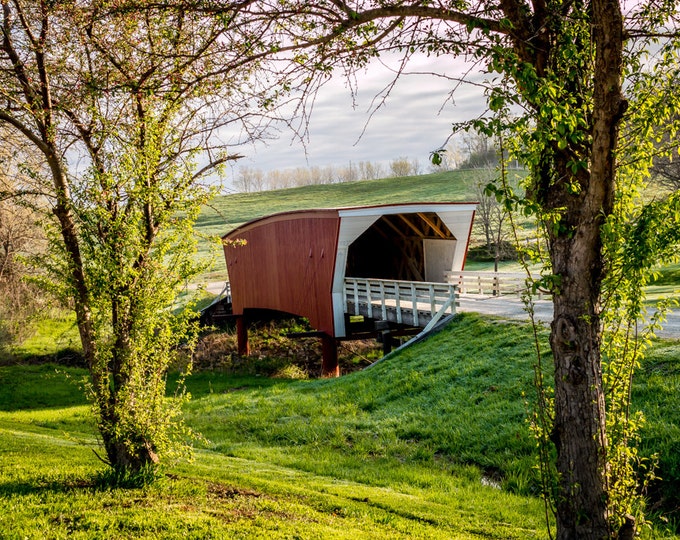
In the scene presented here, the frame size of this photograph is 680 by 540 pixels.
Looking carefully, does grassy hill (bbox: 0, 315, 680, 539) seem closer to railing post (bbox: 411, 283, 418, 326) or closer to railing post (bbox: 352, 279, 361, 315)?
railing post (bbox: 411, 283, 418, 326)

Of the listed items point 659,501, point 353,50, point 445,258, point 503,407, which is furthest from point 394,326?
point 353,50

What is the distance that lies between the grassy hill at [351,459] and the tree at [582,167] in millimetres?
1787

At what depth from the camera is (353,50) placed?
5641 mm

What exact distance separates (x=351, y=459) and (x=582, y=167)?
6.70 metres

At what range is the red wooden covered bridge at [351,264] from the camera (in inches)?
758

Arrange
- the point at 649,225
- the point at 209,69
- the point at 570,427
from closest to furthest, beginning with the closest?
the point at 649,225 < the point at 570,427 < the point at 209,69

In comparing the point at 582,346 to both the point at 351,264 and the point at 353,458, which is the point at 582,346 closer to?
the point at 353,458

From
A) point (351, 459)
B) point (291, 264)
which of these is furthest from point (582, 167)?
point (291, 264)

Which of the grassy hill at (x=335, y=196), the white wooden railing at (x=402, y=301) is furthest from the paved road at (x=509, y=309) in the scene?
the grassy hill at (x=335, y=196)

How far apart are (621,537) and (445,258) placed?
58.4ft

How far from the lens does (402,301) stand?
19578 mm

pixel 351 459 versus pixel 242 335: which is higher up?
pixel 351 459

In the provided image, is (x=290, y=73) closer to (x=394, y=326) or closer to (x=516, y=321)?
(x=516, y=321)

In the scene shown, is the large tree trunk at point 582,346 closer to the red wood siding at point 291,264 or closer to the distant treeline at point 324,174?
the red wood siding at point 291,264
